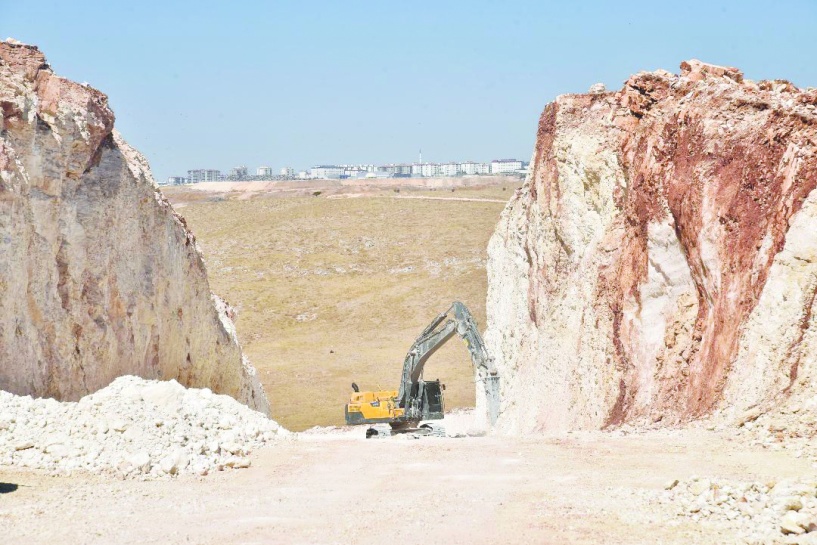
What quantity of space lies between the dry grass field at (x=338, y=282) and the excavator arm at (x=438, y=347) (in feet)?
34.1

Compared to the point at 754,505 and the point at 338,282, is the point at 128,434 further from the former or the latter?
the point at 338,282

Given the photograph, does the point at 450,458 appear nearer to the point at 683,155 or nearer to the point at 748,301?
the point at 748,301

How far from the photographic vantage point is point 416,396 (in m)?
34.4

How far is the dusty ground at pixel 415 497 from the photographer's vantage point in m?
13.9

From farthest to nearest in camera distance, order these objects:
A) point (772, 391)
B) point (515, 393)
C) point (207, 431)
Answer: point (515, 393) < point (207, 431) < point (772, 391)

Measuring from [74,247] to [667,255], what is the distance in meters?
14.0

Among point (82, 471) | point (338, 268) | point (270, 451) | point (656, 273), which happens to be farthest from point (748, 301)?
point (338, 268)

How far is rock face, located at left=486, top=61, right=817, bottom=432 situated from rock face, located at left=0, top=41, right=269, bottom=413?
1119 centimetres

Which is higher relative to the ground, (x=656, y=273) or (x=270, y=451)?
(x=656, y=273)

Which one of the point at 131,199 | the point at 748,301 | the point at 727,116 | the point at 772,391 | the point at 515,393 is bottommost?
the point at 515,393

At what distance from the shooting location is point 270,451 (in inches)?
843

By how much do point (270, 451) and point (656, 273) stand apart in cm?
1067

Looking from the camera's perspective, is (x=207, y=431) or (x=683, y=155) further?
(x=683, y=155)

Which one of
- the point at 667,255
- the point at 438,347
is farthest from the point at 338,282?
the point at 667,255
